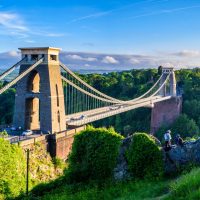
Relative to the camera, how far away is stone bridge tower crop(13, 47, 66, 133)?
26.1m

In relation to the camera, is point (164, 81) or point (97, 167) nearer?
point (97, 167)

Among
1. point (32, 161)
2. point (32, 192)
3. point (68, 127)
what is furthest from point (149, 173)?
point (68, 127)

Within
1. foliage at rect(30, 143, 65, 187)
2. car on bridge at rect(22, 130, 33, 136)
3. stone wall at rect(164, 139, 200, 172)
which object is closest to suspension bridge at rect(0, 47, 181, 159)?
foliage at rect(30, 143, 65, 187)

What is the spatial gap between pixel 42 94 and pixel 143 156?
537 inches

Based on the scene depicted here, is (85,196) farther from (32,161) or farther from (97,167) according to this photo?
(32,161)

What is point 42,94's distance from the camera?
86.4ft

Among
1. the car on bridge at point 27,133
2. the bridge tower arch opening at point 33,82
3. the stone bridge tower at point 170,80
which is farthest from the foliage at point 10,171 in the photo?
the stone bridge tower at point 170,80

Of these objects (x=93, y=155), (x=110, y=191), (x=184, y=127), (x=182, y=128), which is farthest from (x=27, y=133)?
(x=182, y=128)

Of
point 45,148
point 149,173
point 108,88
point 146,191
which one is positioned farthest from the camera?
point 108,88

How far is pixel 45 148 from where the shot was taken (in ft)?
79.8

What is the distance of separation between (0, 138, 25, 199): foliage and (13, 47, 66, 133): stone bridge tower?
6.92 metres

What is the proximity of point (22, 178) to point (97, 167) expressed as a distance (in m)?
5.17

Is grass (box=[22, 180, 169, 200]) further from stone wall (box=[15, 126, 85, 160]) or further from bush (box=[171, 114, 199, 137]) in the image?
bush (box=[171, 114, 199, 137])

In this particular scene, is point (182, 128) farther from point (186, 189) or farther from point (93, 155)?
point (186, 189)
